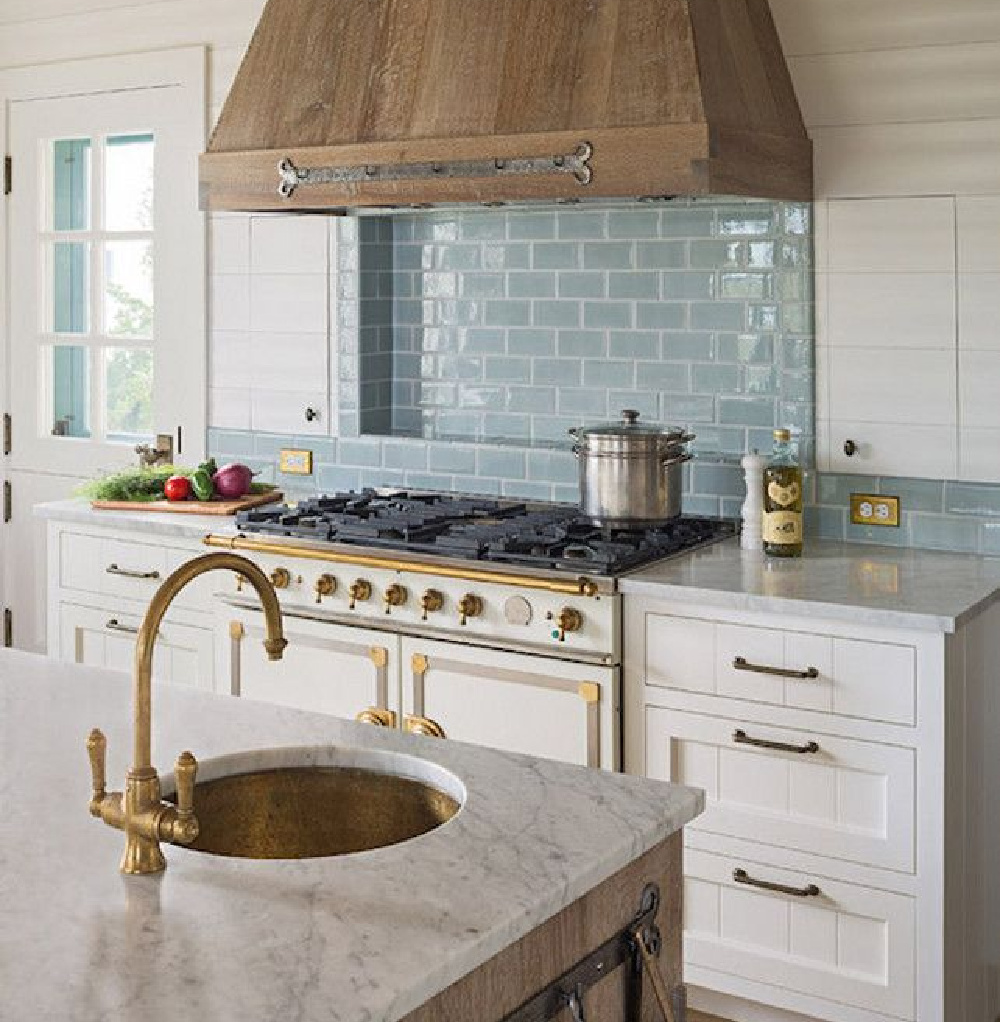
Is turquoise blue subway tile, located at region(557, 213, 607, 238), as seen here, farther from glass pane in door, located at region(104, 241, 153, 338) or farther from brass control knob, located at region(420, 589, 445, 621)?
glass pane in door, located at region(104, 241, 153, 338)

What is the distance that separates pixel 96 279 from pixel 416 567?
2153 millimetres

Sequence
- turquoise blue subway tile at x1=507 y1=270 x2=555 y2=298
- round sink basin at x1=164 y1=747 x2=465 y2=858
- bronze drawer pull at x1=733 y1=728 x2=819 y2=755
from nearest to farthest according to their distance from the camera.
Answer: round sink basin at x1=164 y1=747 x2=465 y2=858 → bronze drawer pull at x1=733 y1=728 x2=819 y2=755 → turquoise blue subway tile at x1=507 y1=270 x2=555 y2=298

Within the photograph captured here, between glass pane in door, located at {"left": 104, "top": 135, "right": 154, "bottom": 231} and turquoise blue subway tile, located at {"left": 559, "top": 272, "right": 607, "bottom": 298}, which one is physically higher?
glass pane in door, located at {"left": 104, "top": 135, "right": 154, "bottom": 231}

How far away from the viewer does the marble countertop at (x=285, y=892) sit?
1.55 metres

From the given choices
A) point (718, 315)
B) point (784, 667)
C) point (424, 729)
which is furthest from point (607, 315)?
point (424, 729)

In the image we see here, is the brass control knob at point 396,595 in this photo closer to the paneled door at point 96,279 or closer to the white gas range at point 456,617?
the white gas range at point 456,617

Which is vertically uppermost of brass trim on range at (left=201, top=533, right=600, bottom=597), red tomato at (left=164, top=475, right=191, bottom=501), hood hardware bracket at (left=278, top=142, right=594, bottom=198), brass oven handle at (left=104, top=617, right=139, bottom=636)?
hood hardware bracket at (left=278, top=142, right=594, bottom=198)

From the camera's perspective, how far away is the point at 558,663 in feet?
12.3

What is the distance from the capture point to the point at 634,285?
447cm

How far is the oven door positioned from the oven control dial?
8 centimetres

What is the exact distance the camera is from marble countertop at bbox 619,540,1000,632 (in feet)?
11.0

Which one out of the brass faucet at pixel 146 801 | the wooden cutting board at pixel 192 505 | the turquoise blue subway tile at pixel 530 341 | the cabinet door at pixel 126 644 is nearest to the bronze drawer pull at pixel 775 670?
the turquoise blue subway tile at pixel 530 341

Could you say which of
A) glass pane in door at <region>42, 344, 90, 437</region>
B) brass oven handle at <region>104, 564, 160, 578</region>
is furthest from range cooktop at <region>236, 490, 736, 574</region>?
glass pane in door at <region>42, 344, 90, 437</region>

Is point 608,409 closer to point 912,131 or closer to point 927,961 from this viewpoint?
point 912,131
